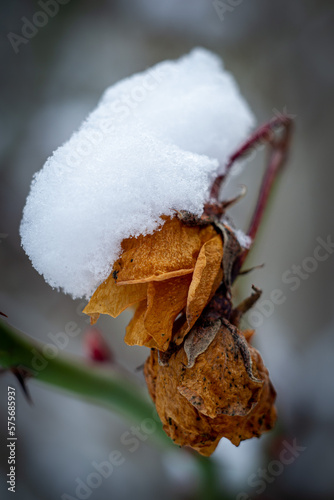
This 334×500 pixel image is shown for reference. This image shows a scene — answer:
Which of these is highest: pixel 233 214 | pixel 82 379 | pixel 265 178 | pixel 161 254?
pixel 265 178

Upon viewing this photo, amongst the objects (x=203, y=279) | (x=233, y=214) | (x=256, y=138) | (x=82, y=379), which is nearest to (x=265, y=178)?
(x=256, y=138)

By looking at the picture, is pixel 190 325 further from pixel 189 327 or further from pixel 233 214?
pixel 233 214

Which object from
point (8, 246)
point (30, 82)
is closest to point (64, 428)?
point (8, 246)

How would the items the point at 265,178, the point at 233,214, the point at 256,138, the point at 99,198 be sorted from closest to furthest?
1. the point at 99,198
2. the point at 256,138
3. the point at 265,178
4. the point at 233,214

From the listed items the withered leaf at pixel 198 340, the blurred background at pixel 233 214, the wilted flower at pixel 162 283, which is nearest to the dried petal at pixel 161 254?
the wilted flower at pixel 162 283

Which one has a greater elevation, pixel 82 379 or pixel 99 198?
pixel 99 198

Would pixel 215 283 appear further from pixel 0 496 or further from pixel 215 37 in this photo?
pixel 215 37

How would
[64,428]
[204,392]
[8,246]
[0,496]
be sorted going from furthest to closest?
[64,428] < [8,246] < [0,496] < [204,392]

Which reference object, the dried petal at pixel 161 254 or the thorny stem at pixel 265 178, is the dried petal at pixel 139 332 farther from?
the thorny stem at pixel 265 178
